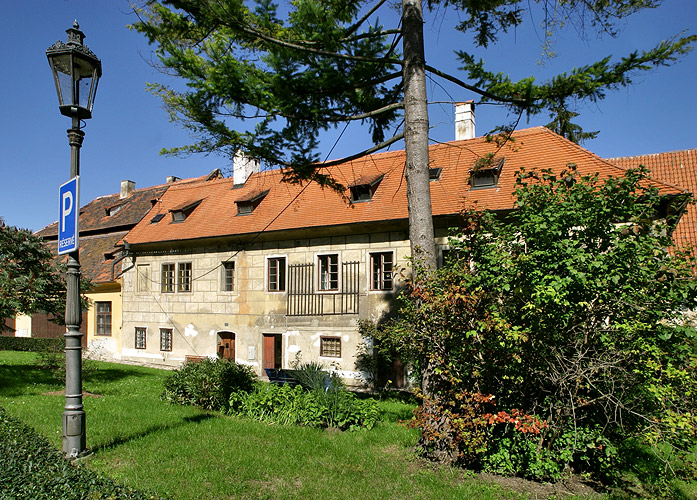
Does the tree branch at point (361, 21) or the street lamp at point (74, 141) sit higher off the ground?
the tree branch at point (361, 21)

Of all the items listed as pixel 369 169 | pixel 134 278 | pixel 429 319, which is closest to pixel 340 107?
pixel 429 319

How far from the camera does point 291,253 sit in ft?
62.4

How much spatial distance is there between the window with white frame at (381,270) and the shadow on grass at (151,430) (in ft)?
25.4

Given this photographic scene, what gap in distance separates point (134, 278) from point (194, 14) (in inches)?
717

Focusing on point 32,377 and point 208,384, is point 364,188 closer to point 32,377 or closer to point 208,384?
point 208,384

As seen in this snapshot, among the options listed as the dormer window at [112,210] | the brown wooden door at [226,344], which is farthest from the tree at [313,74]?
the dormer window at [112,210]

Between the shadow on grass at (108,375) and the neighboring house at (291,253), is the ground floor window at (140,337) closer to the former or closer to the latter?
the neighboring house at (291,253)

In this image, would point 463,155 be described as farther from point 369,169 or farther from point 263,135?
point 263,135

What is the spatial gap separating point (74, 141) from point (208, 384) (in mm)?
6569

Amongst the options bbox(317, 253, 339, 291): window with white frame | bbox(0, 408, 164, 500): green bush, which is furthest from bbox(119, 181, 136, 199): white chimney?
bbox(0, 408, 164, 500): green bush

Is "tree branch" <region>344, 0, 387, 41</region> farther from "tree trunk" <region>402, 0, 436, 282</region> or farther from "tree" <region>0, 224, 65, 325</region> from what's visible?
"tree" <region>0, 224, 65, 325</region>

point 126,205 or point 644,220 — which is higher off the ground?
point 126,205

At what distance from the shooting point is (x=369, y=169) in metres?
19.2

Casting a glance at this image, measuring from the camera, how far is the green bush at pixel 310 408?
9711 millimetres
